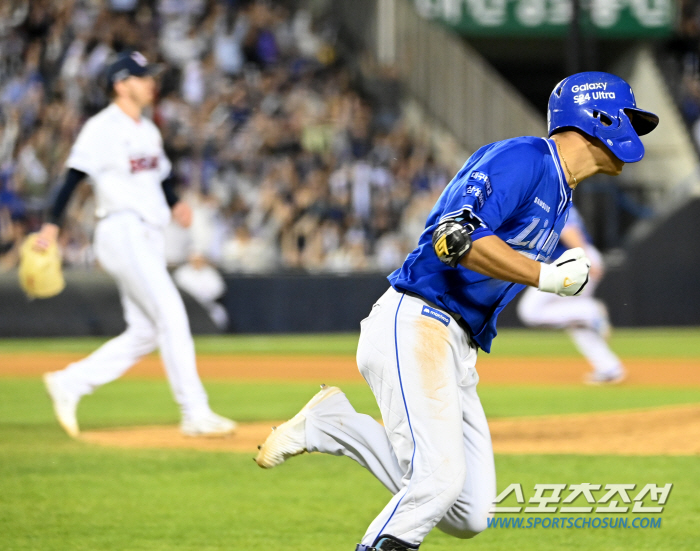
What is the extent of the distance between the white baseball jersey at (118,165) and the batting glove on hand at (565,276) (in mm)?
4598

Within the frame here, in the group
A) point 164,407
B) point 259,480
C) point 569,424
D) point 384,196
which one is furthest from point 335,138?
point 259,480

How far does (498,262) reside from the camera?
3814mm

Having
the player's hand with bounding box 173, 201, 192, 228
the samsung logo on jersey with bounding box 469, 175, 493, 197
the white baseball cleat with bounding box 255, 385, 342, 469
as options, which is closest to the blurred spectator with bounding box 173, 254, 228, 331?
the player's hand with bounding box 173, 201, 192, 228

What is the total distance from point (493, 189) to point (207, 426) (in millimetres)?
4705

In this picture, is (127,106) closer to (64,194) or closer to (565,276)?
(64,194)

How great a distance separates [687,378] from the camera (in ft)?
44.3

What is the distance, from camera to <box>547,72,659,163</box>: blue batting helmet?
4184 millimetres

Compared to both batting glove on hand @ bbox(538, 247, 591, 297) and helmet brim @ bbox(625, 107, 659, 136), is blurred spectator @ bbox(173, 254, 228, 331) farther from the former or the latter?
batting glove on hand @ bbox(538, 247, 591, 297)

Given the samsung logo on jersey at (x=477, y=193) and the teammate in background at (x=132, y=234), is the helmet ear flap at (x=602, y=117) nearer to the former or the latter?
the samsung logo on jersey at (x=477, y=193)

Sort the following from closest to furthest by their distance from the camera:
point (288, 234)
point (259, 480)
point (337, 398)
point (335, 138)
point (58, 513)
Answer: point (337, 398) → point (58, 513) → point (259, 480) → point (288, 234) → point (335, 138)

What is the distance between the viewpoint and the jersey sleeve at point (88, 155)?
784 cm

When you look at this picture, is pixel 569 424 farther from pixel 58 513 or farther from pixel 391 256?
pixel 391 256

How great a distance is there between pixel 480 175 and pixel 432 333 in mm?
636

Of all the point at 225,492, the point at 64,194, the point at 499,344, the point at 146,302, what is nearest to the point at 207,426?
the point at 146,302
